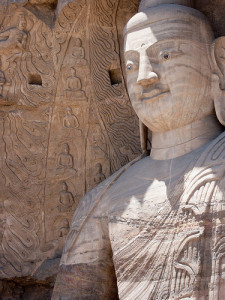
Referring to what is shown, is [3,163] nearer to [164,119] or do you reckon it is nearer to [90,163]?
[90,163]

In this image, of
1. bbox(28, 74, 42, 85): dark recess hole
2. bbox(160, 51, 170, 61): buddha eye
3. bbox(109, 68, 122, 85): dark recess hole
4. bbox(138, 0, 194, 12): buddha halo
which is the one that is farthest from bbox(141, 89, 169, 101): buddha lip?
bbox(28, 74, 42, 85): dark recess hole

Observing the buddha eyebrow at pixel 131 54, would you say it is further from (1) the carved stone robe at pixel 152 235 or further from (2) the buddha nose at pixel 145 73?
(1) the carved stone robe at pixel 152 235

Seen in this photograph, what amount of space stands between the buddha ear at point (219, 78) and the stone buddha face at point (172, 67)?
42 millimetres

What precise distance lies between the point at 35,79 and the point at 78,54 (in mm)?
500

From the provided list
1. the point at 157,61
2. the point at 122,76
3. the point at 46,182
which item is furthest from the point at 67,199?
the point at 157,61

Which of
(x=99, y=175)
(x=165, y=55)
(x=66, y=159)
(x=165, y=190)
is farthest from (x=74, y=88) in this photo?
(x=165, y=190)

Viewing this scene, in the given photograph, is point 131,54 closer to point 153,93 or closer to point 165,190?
point 153,93

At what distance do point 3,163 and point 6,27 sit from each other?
131 cm

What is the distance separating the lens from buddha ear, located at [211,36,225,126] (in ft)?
20.1

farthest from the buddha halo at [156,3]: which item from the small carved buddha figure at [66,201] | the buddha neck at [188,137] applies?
the small carved buddha figure at [66,201]

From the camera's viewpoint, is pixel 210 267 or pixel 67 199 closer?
pixel 210 267

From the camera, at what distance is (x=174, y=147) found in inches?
247

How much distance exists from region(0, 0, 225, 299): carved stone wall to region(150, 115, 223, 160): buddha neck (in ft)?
2.81

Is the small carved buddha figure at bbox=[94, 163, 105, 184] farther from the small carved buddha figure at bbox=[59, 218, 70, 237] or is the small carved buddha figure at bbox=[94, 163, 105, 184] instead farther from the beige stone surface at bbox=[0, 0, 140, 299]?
the small carved buddha figure at bbox=[59, 218, 70, 237]
